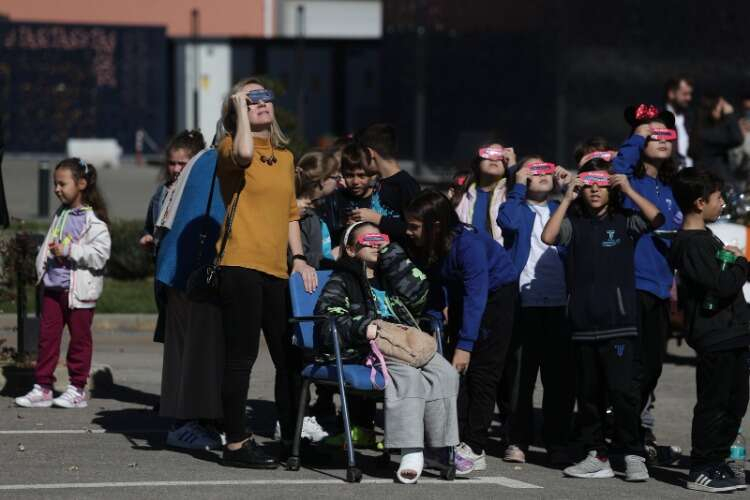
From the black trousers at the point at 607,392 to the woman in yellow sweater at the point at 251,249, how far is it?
5.41ft

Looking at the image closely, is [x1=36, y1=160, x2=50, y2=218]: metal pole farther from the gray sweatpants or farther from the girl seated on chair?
the gray sweatpants

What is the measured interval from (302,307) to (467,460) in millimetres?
1204

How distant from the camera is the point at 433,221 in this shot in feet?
27.7

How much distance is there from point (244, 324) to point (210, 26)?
45.7m

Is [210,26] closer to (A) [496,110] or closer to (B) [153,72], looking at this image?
(B) [153,72]

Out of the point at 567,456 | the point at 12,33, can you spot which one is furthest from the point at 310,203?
the point at 12,33

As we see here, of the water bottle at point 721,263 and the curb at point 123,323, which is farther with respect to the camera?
the curb at point 123,323

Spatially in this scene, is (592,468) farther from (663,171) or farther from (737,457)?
(663,171)

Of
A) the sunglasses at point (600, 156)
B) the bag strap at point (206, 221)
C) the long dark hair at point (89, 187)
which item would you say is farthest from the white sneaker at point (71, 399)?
the sunglasses at point (600, 156)

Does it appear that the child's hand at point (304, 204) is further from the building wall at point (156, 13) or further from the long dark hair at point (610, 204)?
the building wall at point (156, 13)

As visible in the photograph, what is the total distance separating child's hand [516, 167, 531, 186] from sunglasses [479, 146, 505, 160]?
0.68ft

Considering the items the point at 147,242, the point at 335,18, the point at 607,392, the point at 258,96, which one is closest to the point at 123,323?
the point at 147,242

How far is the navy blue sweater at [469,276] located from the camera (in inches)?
334

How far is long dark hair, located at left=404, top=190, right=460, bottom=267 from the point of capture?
8445mm
